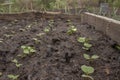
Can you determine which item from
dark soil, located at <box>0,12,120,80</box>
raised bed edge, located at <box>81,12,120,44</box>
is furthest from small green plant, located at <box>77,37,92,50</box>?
raised bed edge, located at <box>81,12,120,44</box>

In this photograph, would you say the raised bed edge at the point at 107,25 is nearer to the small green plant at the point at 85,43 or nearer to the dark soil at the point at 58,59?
the dark soil at the point at 58,59

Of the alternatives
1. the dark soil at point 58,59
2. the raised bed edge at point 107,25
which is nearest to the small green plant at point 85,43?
the dark soil at point 58,59

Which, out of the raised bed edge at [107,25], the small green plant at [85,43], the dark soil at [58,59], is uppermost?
the raised bed edge at [107,25]

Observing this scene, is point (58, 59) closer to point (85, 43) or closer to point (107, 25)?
point (85, 43)

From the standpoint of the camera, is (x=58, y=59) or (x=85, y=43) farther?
(x=85, y=43)

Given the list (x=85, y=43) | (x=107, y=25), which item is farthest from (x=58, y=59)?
(x=107, y=25)

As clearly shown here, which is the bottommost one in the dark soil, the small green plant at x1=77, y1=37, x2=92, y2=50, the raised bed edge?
the dark soil

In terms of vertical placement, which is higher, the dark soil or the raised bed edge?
Answer: the raised bed edge

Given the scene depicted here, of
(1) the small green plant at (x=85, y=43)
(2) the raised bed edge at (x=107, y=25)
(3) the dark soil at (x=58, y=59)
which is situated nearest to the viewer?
(3) the dark soil at (x=58, y=59)

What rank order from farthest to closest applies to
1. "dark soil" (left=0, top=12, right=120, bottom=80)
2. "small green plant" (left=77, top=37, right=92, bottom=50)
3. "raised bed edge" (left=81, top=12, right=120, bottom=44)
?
"raised bed edge" (left=81, top=12, right=120, bottom=44) < "small green plant" (left=77, top=37, right=92, bottom=50) < "dark soil" (left=0, top=12, right=120, bottom=80)

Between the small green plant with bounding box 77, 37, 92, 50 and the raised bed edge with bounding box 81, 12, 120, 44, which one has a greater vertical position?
the raised bed edge with bounding box 81, 12, 120, 44

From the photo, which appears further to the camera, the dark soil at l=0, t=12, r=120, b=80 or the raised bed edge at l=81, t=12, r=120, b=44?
the raised bed edge at l=81, t=12, r=120, b=44

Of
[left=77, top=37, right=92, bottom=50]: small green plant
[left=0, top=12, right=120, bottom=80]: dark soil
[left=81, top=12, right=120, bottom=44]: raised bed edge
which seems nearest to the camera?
[left=0, top=12, right=120, bottom=80]: dark soil

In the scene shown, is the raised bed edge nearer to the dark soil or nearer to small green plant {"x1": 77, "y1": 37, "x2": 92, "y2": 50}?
the dark soil
